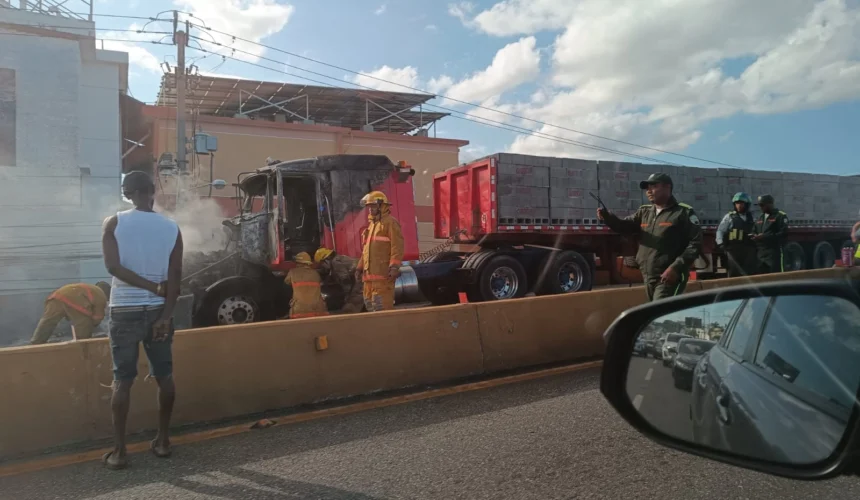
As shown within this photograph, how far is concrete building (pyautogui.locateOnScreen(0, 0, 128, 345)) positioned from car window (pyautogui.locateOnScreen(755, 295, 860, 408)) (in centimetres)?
1420

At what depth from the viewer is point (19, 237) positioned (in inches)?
555

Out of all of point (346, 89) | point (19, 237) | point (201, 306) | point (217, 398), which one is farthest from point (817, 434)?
point (346, 89)

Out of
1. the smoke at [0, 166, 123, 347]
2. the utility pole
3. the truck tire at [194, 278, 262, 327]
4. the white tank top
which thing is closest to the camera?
the white tank top

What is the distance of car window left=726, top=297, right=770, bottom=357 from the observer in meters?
1.62

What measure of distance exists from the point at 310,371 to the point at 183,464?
1.33m

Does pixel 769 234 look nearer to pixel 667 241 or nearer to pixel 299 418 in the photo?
pixel 667 241

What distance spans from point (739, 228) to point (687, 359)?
7326mm

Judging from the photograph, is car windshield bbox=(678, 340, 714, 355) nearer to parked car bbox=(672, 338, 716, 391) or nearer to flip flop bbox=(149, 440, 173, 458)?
parked car bbox=(672, 338, 716, 391)

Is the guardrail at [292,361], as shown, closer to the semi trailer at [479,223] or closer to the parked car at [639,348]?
the semi trailer at [479,223]

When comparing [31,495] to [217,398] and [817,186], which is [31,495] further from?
[817,186]

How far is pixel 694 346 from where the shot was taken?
1.74m

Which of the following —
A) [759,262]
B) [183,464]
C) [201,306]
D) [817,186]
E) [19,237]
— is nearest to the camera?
[183,464]

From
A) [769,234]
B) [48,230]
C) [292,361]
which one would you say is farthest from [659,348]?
[48,230]

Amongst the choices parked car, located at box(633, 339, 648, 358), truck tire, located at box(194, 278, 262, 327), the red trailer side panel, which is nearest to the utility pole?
the red trailer side panel
